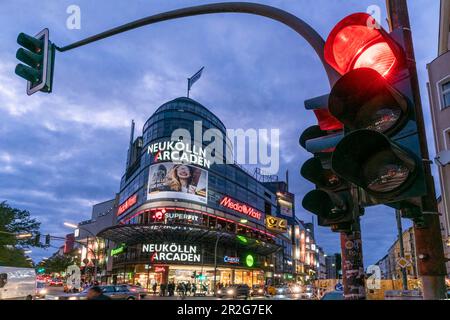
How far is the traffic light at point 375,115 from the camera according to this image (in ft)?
7.86

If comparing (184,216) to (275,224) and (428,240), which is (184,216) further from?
(428,240)

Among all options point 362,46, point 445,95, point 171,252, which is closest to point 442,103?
point 445,95

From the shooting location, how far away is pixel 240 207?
75.6 meters

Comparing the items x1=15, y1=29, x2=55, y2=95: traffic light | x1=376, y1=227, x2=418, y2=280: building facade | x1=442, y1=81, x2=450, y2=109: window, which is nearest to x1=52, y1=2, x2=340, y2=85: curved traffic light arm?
x1=15, y1=29, x2=55, y2=95: traffic light

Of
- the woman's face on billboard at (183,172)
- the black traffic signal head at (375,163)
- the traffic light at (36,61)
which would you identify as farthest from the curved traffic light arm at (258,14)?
the woman's face on billboard at (183,172)

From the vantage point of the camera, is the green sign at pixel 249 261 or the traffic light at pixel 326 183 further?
the green sign at pixel 249 261

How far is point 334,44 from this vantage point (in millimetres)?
2928

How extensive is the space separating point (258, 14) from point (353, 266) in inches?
103

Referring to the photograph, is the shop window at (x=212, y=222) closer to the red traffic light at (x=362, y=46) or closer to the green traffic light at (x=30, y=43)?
the green traffic light at (x=30, y=43)

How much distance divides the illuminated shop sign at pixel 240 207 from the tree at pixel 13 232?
97.9 ft

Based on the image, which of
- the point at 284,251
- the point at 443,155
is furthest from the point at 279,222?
the point at 443,155

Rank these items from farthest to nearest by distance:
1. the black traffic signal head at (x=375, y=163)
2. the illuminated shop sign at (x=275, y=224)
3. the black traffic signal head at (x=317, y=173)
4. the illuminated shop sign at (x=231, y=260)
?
the illuminated shop sign at (x=275, y=224)
the illuminated shop sign at (x=231, y=260)
the black traffic signal head at (x=317, y=173)
the black traffic signal head at (x=375, y=163)

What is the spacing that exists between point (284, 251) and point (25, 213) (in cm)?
6632
